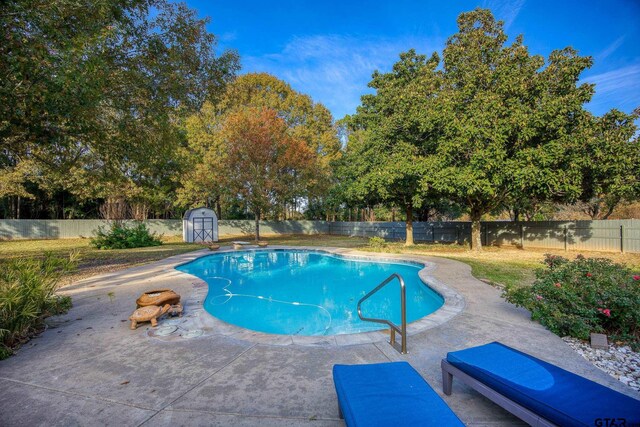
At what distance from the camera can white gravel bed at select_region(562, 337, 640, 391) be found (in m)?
2.79

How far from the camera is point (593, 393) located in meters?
1.92

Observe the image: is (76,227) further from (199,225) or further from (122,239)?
(122,239)

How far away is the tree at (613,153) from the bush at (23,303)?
48.2 ft

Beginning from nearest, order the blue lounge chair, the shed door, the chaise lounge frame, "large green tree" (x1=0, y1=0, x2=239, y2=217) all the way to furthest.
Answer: the blue lounge chair
the chaise lounge frame
"large green tree" (x1=0, y1=0, x2=239, y2=217)
the shed door

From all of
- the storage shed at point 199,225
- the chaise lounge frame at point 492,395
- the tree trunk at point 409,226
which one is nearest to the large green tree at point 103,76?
the chaise lounge frame at point 492,395

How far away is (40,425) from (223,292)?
5.54m

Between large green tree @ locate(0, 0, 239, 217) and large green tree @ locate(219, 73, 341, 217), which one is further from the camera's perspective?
large green tree @ locate(219, 73, 341, 217)

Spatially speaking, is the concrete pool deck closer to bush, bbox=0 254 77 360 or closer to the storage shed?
bush, bbox=0 254 77 360

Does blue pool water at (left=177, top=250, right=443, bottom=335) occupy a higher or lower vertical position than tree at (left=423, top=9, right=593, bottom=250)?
lower

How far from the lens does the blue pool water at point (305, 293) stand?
229 inches

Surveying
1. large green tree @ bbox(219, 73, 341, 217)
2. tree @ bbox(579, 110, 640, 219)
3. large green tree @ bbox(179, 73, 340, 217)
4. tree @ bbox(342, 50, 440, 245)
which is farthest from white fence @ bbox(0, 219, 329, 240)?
tree @ bbox(579, 110, 640, 219)

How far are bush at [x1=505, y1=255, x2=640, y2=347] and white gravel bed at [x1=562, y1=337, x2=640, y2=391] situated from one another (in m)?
0.19

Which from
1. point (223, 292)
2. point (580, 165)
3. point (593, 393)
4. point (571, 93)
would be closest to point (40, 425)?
point (593, 393)

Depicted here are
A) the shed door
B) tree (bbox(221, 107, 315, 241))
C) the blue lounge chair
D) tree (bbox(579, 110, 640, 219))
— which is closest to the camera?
the blue lounge chair
